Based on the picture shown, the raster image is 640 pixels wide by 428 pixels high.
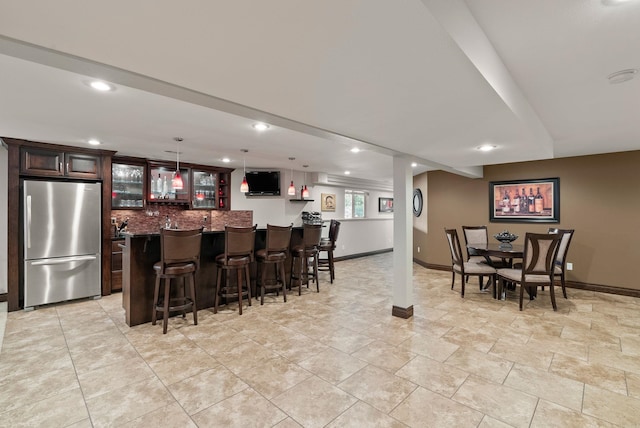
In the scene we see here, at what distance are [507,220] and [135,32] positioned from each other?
257 inches

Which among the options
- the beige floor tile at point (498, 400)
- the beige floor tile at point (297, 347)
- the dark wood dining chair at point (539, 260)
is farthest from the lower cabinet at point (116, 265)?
the dark wood dining chair at point (539, 260)

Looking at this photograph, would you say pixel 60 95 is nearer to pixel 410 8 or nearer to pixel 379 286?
pixel 410 8

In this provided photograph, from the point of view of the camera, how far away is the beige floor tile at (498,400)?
6.32 ft

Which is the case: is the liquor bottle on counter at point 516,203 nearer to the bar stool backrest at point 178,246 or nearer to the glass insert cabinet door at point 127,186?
the bar stool backrest at point 178,246

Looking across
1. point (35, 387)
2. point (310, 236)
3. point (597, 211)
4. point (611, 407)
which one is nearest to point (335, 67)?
point (611, 407)

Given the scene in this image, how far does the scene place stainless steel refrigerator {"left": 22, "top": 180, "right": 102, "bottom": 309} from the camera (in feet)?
13.2

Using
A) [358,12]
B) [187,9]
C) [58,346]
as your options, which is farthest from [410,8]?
[58,346]

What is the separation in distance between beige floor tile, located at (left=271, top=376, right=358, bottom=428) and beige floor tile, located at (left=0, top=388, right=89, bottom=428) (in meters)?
1.31

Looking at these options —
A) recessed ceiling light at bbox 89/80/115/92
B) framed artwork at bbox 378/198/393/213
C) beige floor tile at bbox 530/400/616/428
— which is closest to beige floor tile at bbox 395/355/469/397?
beige floor tile at bbox 530/400/616/428

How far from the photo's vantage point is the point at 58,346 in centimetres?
293

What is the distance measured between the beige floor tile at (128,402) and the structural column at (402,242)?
265cm

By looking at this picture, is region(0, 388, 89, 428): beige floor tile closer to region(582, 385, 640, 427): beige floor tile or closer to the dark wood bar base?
the dark wood bar base

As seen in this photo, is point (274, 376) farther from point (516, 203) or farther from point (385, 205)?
point (385, 205)

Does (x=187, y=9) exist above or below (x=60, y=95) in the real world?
below
